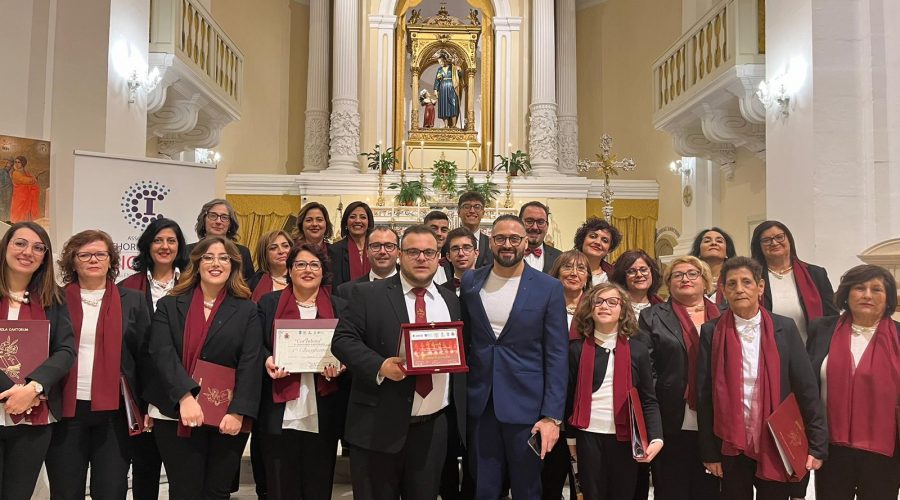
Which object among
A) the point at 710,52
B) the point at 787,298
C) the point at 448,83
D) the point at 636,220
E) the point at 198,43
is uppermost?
the point at 448,83

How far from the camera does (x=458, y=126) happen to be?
14602 millimetres

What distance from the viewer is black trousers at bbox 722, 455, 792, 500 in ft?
10.3

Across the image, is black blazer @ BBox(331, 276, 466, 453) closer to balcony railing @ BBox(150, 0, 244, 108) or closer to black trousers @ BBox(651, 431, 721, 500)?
black trousers @ BBox(651, 431, 721, 500)

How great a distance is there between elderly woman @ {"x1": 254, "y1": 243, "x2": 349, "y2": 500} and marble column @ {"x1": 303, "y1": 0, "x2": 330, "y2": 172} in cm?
1153

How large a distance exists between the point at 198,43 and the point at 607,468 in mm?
7779

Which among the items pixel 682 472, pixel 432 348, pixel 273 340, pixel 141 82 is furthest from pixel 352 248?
pixel 141 82

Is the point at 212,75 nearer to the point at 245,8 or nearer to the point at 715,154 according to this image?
the point at 245,8

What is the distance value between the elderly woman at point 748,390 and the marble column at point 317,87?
12.3 metres

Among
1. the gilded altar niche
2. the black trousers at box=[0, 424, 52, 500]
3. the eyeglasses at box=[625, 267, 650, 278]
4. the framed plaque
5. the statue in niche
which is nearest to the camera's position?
the framed plaque

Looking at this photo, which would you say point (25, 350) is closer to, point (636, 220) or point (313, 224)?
point (313, 224)

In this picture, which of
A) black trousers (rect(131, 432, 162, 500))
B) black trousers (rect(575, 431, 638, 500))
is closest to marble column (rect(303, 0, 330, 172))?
black trousers (rect(131, 432, 162, 500))

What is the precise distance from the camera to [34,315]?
3.12m

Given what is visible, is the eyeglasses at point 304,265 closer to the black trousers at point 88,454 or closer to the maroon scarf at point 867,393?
the black trousers at point 88,454

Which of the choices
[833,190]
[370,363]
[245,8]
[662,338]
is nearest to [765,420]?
[662,338]
